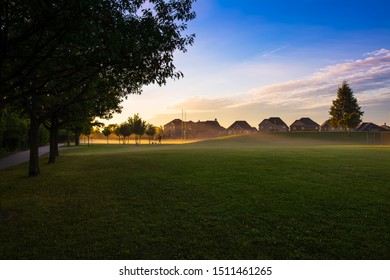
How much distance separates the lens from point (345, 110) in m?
77.9

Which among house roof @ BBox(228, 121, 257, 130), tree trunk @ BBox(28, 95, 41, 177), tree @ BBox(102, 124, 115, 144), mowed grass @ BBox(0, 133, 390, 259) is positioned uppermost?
house roof @ BBox(228, 121, 257, 130)

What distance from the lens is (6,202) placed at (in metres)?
9.02

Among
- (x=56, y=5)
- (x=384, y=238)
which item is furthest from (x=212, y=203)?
(x=56, y=5)

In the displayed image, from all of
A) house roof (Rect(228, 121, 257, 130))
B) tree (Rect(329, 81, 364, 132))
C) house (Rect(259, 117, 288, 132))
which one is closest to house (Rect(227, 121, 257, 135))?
house roof (Rect(228, 121, 257, 130))

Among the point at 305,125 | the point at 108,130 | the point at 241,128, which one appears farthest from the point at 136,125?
the point at 305,125

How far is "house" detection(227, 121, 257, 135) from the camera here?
135 m

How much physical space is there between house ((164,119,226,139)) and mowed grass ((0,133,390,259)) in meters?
120

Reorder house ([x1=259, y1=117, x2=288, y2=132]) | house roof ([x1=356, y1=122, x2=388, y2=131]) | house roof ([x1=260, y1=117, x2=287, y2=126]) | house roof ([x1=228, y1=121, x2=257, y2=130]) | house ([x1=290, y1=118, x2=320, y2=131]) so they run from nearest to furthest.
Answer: house roof ([x1=356, y1=122, x2=388, y2=131]) → house ([x1=290, y1=118, x2=320, y2=131]) → house ([x1=259, y1=117, x2=288, y2=132]) → house roof ([x1=260, y1=117, x2=287, y2=126]) → house roof ([x1=228, y1=121, x2=257, y2=130])

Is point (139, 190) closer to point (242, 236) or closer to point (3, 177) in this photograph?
point (242, 236)

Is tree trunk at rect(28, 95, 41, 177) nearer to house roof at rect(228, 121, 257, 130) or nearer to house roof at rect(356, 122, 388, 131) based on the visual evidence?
house roof at rect(228, 121, 257, 130)

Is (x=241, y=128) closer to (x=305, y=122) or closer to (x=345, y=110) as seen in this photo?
(x=305, y=122)

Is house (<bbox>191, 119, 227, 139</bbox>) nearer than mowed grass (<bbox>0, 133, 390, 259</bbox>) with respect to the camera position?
No

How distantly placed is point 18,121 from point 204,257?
35.7m

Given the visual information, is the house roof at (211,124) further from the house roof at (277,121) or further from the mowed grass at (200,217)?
the mowed grass at (200,217)
